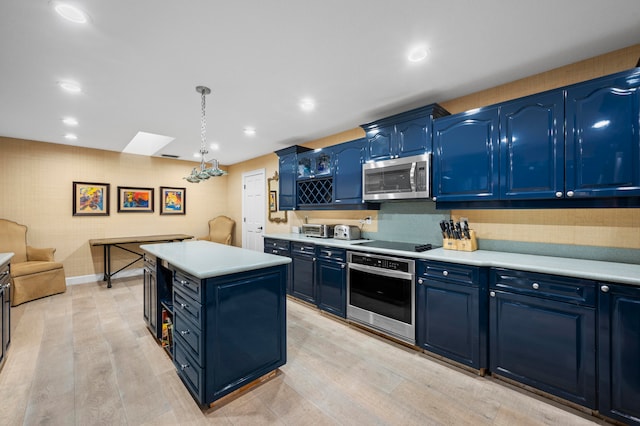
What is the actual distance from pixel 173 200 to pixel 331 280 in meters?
4.43

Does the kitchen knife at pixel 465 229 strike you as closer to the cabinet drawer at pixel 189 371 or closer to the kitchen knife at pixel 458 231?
the kitchen knife at pixel 458 231

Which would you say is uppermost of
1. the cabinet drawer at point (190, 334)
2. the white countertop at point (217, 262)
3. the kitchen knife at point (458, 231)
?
the kitchen knife at point (458, 231)

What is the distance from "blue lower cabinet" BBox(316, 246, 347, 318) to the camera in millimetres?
3215

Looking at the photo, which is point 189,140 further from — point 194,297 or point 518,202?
point 518,202

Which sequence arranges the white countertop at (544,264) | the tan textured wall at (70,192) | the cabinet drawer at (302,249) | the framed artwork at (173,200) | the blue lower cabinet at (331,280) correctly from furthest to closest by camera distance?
1. the framed artwork at (173,200)
2. the tan textured wall at (70,192)
3. the cabinet drawer at (302,249)
4. the blue lower cabinet at (331,280)
5. the white countertop at (544,264)

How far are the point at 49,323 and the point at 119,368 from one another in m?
1.70

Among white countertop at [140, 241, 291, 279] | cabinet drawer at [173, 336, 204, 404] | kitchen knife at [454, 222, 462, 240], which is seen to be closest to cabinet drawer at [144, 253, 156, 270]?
white countertop at [140, 241, 291, 279]

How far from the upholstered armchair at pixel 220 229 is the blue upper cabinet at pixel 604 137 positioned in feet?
18.8

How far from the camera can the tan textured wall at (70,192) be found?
4.38m

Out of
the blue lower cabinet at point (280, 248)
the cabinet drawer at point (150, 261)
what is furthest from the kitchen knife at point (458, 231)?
the cabinet drawer at point (150, 261)

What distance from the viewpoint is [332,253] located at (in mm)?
3342

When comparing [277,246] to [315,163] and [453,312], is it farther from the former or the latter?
[453,312]

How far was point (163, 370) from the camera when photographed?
2.30 m

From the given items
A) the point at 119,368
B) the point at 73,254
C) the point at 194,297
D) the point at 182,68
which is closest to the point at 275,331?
the point at 194,297
